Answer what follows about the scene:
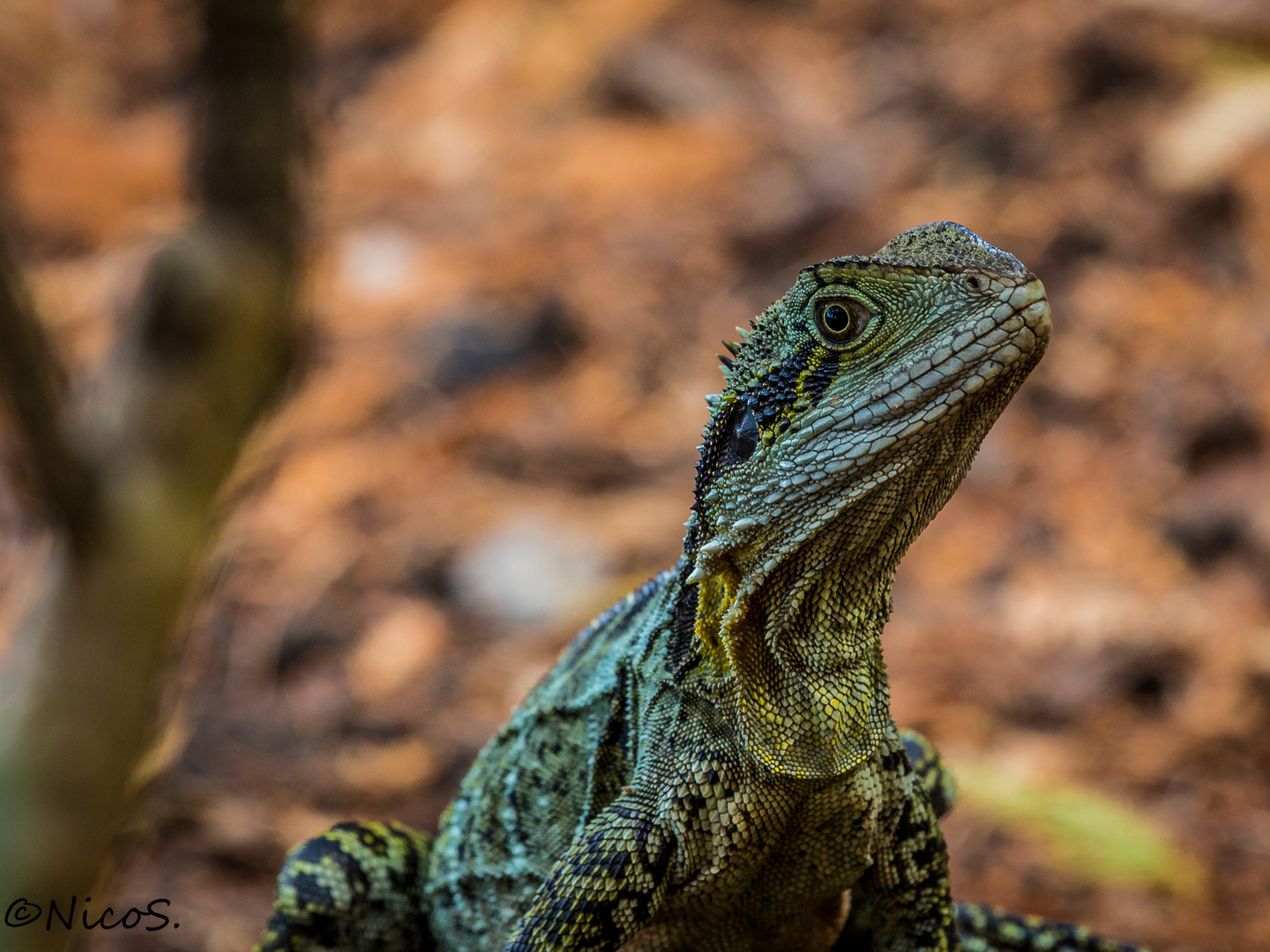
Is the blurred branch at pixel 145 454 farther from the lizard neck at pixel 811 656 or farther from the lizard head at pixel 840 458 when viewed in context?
the lizard neck at pixel 811 656

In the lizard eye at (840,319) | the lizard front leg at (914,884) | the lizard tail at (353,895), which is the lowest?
the lizard front leg at (914,884)

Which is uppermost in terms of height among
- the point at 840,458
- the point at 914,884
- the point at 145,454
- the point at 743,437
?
the point at 145,454

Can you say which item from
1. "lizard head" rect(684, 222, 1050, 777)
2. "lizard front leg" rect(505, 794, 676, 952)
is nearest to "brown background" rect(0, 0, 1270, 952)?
"lizard front leg" rect(505, 794, 676, 952)

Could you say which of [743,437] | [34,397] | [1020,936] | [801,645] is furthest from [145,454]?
[1020,936]

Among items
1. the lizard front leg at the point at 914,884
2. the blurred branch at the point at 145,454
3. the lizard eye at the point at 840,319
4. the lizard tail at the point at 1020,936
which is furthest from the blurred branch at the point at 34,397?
the lizard tail at the point at 1020,936

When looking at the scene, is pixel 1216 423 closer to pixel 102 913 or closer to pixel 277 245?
pixel 277 245

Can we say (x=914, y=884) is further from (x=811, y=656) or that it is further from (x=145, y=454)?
(x=145, y=454)

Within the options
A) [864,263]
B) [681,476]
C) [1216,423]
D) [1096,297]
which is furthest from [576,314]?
[864,263]
